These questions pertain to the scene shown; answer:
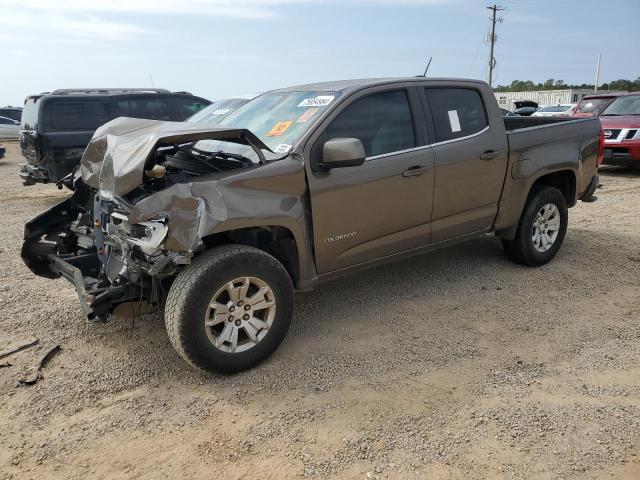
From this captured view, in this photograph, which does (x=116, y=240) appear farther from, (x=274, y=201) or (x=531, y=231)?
(x=531, y=231)

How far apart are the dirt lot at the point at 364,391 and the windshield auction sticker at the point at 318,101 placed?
1675 mm

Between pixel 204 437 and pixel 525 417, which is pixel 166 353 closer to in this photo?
pixel 204 437

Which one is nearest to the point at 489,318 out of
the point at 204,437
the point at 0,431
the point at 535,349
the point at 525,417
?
the point at 535,349

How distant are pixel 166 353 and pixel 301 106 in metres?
A: 2.09

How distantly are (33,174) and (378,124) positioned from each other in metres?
7.09

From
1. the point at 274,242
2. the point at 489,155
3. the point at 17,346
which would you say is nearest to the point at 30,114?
the point at 17,346

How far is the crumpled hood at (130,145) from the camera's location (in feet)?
10.5

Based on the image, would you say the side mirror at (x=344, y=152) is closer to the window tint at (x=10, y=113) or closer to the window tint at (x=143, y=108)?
the window tint at (x=143, y=108)

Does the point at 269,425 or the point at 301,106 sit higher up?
the point at 301,106

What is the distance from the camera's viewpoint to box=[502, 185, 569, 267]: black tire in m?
5.09

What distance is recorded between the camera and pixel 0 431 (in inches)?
113

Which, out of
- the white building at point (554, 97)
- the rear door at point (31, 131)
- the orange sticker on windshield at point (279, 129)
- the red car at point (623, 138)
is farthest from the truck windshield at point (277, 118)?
the white building at point (554, 97)

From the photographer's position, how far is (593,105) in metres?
12.9

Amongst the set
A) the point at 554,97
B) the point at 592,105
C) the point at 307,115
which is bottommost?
the point at 554,97
